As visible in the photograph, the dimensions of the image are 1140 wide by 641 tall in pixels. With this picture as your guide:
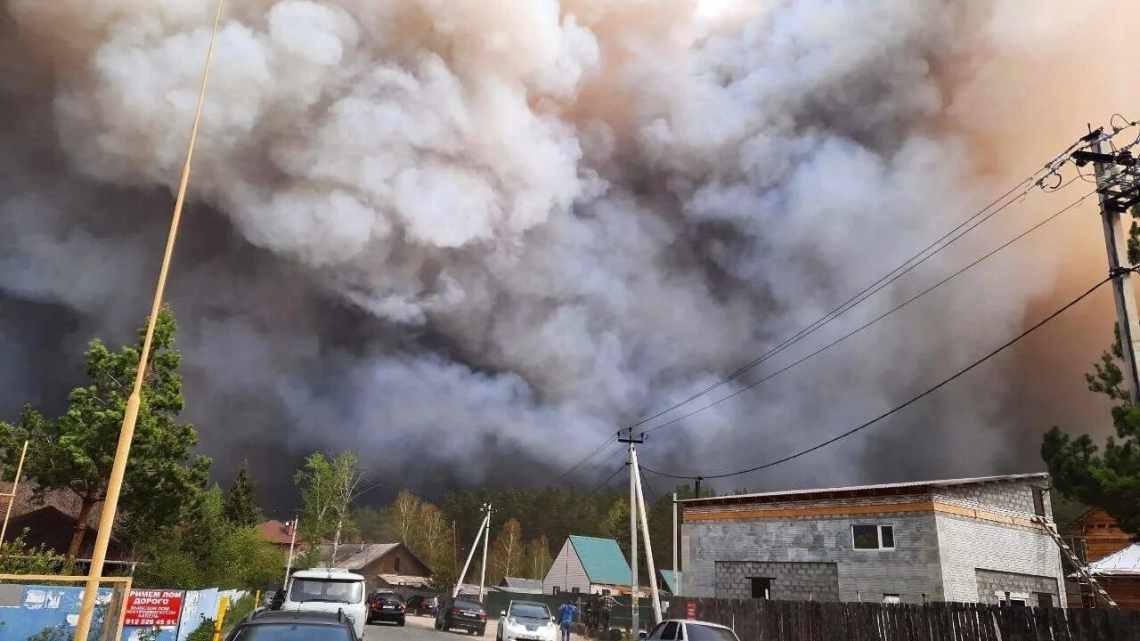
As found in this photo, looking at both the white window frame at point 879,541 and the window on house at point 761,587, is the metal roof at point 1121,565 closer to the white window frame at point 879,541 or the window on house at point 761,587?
the white window frame at point 879,541

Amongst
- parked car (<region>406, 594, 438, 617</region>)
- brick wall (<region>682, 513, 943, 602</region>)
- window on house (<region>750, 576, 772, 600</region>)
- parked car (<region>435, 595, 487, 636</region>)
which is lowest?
parked car (<region>406, 594, 438, 617</region>)

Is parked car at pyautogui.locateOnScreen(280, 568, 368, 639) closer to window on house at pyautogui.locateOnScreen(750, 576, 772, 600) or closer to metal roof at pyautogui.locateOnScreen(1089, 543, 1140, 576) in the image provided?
window on house at pyautogui.locateOnScreen(750, 576, 772, 600)

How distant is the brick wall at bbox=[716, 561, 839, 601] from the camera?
101 ft

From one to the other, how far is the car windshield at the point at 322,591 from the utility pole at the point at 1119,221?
1653cm

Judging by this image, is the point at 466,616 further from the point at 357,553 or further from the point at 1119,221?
the point at 357,553

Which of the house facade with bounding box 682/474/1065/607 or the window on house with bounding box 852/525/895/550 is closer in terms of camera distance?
the house facade with bounding box 682/474/1065/607

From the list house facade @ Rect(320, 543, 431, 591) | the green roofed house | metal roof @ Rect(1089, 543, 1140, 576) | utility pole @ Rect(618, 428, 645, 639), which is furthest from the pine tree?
metal roof @ Rect(1089, 543, 1140, 576)

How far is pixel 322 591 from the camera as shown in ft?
53.5

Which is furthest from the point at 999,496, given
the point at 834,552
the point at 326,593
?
the point at 326,593

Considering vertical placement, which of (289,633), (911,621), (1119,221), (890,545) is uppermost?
(1119,221)

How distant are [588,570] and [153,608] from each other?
→ 60.7m

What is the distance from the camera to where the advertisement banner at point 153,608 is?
49.4 feet

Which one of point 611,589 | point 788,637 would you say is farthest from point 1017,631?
point 611,589

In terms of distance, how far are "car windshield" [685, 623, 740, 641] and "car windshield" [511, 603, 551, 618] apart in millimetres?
9209
